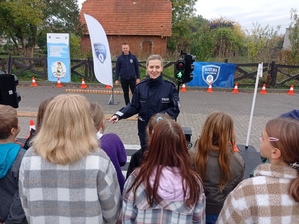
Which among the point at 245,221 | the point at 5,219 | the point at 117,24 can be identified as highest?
the point at 117,24

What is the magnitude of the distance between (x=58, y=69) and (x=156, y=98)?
32.3 ft

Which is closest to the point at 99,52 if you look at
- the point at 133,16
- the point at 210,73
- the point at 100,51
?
the point at 100,51

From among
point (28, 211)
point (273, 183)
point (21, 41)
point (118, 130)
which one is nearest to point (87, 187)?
point (28, 211)

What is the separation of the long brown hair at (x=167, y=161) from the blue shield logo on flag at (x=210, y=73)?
11.1m

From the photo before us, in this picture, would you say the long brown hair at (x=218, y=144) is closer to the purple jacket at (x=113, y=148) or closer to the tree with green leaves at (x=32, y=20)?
the purple jacket at (x=113, y=148)

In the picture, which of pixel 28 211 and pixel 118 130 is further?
pixel 118 130

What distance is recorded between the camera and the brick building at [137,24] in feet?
75.4

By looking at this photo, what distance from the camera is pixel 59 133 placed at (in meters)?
1.56

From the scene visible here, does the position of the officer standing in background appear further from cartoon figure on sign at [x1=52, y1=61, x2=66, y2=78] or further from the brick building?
the brick building

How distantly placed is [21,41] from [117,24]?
1010 centimetres

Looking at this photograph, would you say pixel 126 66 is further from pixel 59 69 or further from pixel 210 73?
pixel 210 73

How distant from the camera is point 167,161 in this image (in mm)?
1662

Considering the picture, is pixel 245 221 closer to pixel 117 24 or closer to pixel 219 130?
pixel 219 130

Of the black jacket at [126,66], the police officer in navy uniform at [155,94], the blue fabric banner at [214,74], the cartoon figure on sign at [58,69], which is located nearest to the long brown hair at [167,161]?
the police officer in navy uniform at [155,94]
